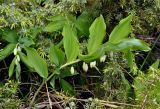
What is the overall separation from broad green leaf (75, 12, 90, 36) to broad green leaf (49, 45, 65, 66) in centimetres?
14

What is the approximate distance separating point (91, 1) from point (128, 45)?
0.29m

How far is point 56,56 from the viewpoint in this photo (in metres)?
0.99

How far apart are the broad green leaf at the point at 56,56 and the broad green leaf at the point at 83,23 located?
5.3 inches

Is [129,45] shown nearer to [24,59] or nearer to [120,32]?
[120,32]

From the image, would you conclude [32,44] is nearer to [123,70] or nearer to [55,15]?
[55,15]

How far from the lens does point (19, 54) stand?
3.28 feet

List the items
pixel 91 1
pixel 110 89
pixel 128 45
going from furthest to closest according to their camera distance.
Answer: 1. pixel 91 1
2. pixel 110 89
3. pixel 128 45

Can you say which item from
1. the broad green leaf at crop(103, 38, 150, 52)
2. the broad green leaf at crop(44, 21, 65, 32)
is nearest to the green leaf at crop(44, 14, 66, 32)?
the broad green leaf at crop(44, 21, 65, 32)

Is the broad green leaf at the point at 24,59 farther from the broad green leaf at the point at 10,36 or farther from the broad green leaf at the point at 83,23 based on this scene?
the broad green leaf at the point at 83,23

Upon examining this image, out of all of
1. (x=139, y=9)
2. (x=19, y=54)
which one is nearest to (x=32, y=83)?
(x=19, y=54)

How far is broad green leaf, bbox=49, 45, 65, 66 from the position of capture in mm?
977

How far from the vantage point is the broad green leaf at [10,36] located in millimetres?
1045

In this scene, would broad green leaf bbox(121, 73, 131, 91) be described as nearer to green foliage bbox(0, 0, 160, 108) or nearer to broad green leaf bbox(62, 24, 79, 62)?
green foliage bbox(0, 0, 160, 108)

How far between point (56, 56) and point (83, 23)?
0.57ft
